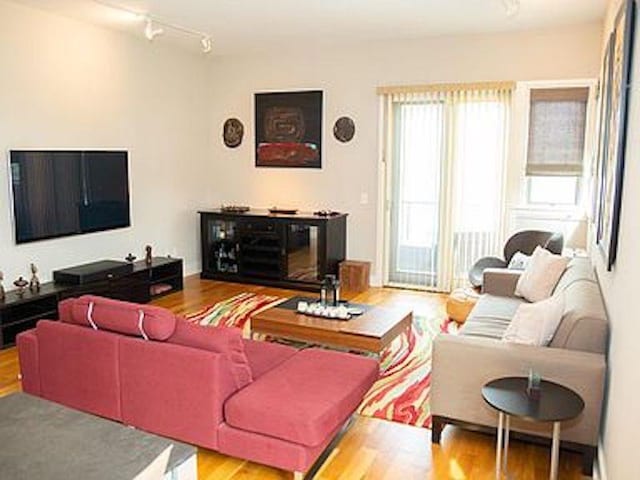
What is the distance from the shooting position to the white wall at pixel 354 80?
559 cm

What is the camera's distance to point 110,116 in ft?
19.2

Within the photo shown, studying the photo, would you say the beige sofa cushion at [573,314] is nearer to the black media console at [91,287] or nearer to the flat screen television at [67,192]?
the black media console at [91,287]

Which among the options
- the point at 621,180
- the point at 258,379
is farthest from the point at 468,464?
the point at 621,180

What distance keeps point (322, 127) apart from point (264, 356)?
3988 millimetres

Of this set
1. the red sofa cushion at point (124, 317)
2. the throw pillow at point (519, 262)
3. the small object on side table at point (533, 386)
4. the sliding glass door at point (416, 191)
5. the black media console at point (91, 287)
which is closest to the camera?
the small object on side table at point (533, 386)

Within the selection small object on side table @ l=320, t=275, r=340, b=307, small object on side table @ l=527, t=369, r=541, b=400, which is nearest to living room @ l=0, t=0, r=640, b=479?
small object on side table @ l=320, t=275, r=340, b=307

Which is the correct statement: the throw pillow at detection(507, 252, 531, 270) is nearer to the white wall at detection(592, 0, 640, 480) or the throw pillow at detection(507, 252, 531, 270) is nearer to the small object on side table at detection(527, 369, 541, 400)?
the white wall at detection(592, 0, 640, 480)

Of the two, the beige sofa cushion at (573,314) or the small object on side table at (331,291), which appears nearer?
the beige sofa cushion at (573,314)

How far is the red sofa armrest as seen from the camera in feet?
9.88

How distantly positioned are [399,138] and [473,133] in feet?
2.72

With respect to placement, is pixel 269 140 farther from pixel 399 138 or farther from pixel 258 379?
pixel 258 379

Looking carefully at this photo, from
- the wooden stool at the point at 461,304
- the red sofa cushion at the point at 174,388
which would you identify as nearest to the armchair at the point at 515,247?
the wooden stool at the point at 461,304

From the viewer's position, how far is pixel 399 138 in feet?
20.8

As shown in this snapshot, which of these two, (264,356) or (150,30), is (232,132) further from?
(264,356)
